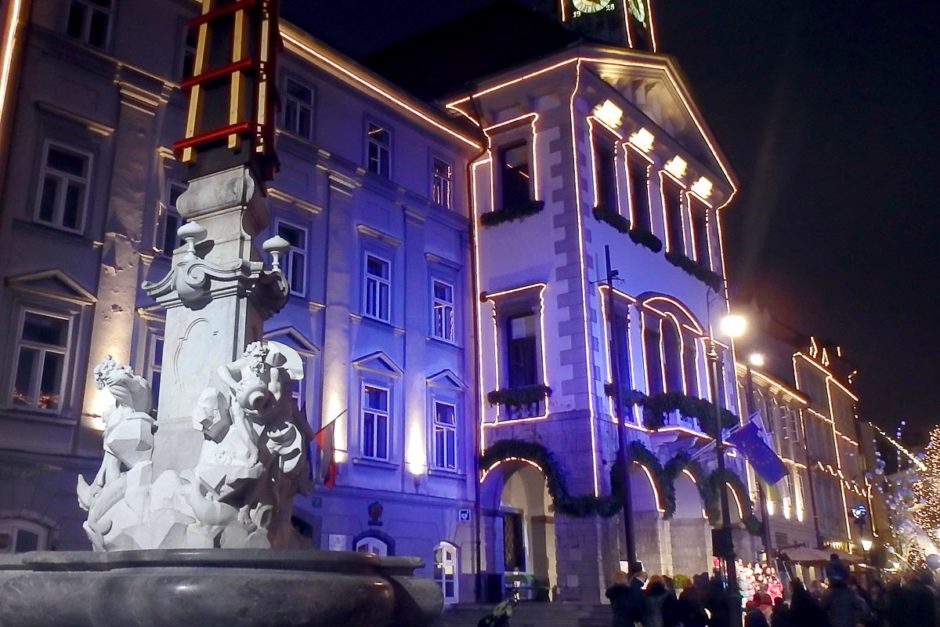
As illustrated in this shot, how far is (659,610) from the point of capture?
39.4ft

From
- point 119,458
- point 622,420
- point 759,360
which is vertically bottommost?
point 119,458

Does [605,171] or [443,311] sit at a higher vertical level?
[605,171]

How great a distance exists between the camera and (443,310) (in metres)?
24.5

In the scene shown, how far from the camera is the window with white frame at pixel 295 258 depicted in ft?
66.0

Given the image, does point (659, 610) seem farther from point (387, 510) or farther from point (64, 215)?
point (64, 215)

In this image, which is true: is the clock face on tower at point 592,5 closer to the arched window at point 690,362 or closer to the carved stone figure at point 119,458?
the arched window at point 690,362

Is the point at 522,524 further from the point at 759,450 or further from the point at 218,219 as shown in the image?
the point at 218,219

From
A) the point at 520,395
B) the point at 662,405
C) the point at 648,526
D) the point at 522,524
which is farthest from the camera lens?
the point at 522,524

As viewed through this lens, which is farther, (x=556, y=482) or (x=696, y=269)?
(x=696, y=269)

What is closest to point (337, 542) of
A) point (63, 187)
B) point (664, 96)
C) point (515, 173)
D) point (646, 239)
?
point (63, 187)

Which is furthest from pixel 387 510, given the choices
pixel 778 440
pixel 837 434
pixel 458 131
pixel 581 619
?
pixel 837 434

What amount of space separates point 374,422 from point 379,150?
24.9 feet

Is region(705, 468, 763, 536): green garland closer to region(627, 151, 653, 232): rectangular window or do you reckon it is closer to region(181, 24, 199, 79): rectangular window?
region(627, 151, 653, 232): rectangular window

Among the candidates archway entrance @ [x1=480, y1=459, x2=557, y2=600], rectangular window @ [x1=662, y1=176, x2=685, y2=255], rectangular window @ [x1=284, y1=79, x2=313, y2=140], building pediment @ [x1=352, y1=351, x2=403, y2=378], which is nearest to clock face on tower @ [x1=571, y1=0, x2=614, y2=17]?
rectangular window @ [x1=662, y1=176, x2=685, y2=255]
